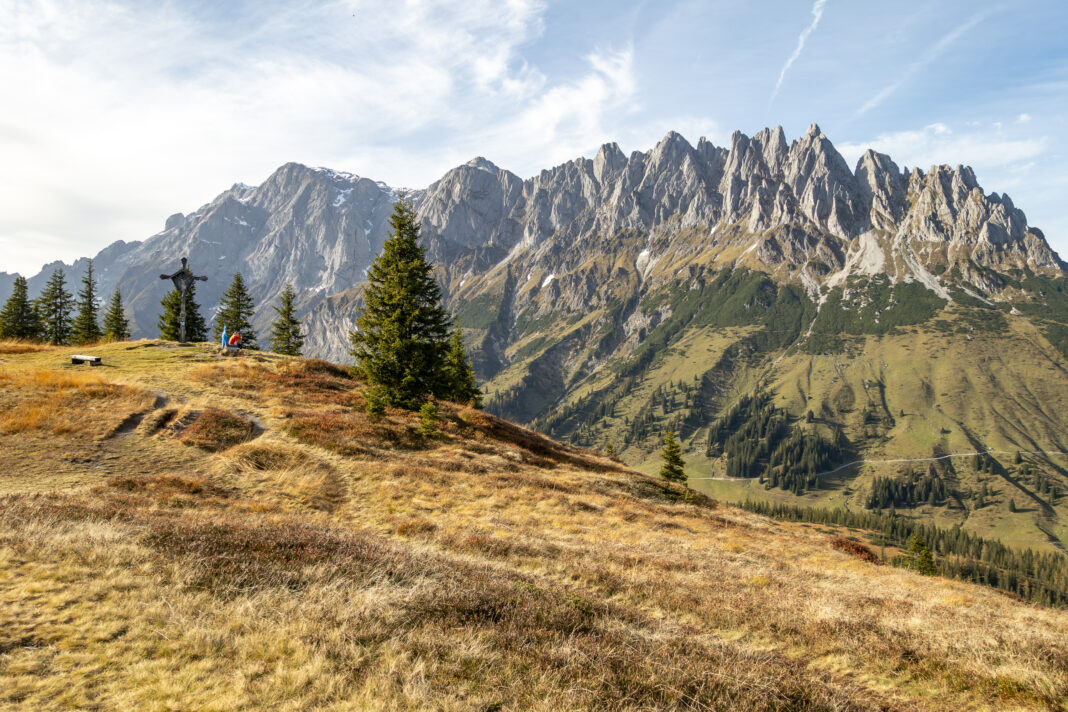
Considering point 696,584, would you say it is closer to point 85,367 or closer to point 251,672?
point 251,672

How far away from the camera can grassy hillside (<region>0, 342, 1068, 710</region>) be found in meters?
5.99

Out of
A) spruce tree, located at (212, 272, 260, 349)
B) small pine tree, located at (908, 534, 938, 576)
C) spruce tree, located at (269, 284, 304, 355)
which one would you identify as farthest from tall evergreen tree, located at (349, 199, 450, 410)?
small pine tree, located at (908, 534, 938, 576)

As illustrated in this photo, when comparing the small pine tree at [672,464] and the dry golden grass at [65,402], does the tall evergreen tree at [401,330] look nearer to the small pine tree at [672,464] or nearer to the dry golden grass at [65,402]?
the dry golden grass at [65,402]

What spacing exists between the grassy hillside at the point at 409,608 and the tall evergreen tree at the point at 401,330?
41.9ft

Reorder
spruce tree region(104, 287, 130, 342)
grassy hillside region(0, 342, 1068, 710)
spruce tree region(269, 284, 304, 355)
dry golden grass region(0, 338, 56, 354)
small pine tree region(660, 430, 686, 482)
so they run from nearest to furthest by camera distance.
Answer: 1. grassy hillside region(0, 342, 1068, 710)
2. dry golden grass region(0, 338, 56, 354)
3. small pine tree region(660, 430, 686, 482)
4. spruce tree region(269, 284, 304, 355)
5. spruce tree region(104, 287, 130, 342)

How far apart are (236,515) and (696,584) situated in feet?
45.8

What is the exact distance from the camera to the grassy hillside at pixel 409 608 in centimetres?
599

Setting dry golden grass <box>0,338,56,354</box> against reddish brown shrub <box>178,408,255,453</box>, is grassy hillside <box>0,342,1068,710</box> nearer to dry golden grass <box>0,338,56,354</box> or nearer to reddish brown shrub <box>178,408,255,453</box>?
reddish brown shrub <box>178,408,255,453</box>

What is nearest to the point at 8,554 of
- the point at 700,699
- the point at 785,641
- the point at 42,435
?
the point at 700,699

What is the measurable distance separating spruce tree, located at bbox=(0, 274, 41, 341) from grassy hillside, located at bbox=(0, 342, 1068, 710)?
254 feet

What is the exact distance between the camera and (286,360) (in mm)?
42469

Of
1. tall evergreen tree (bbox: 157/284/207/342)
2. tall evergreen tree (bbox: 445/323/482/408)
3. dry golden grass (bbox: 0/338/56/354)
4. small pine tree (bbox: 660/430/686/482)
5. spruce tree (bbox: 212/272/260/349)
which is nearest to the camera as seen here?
dry golden grass (bbox: 0/338/56/354)

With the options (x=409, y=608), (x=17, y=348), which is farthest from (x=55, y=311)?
(x=409, y=608)

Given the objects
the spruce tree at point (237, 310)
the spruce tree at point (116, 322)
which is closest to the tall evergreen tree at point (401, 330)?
the spruce tree at point (237, 310)
